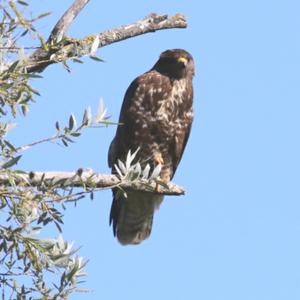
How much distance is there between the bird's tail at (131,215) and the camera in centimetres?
771

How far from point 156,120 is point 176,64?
0.72 m

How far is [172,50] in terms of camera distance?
25.7ft

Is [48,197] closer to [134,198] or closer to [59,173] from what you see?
[59,173]

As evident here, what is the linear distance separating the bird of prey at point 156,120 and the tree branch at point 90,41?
164cm

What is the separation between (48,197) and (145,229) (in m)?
4.42

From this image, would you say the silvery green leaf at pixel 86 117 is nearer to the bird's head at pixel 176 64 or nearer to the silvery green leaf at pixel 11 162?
the silvery green leaf at pixel 11 162

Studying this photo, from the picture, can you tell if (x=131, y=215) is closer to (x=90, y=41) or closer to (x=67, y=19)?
(x=67, y=19)

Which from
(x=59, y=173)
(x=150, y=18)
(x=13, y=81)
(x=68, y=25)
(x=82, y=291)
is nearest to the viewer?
(x=13, y=81)

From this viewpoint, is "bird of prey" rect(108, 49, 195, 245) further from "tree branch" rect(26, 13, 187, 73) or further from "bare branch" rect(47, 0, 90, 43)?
"bare branch" rect(47, 0, 90, 43)

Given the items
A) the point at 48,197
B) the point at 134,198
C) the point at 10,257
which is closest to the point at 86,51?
the point at 48,197

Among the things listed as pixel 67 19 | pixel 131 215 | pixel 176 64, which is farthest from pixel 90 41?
pixel 131 215

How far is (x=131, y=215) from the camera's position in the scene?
7766 millimetres

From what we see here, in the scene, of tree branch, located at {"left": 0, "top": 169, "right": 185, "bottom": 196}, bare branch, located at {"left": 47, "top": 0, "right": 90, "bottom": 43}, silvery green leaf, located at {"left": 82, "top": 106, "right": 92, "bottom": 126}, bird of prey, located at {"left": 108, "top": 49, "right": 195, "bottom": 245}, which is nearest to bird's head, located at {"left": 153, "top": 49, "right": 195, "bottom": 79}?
bird of prey, located at {"left": 108, "top": 49, "right": 195, "bottom": 245}

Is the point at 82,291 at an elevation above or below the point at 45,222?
below
